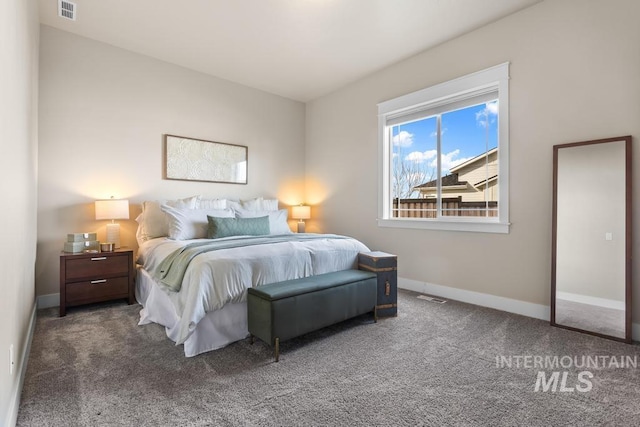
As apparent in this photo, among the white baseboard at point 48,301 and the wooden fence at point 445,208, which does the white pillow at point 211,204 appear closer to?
the white baseboard at point 48,301

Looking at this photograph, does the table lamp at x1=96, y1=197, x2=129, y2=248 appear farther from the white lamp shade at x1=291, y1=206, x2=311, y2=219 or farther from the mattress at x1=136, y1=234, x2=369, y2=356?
the white lamp shade at x1=291, y1=206, x2=311, y2=219

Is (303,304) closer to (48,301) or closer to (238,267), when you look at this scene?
(238,267)

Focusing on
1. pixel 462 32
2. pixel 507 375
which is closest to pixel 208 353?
pixel 507 375

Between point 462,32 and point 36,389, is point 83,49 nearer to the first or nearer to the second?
point 36,389

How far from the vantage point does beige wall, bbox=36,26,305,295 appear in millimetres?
3311

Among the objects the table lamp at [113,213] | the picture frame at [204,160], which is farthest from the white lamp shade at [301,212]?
the table lamp at [113,213]

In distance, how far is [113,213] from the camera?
3387mm

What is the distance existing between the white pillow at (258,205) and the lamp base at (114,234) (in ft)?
4.83

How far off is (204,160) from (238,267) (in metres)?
2.51

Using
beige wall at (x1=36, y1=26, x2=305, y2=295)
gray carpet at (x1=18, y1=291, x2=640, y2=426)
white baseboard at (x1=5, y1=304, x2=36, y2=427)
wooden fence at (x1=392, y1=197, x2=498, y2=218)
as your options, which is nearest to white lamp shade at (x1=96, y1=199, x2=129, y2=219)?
beige wall at (x1=36, y1=26, x2=305, y2=295)

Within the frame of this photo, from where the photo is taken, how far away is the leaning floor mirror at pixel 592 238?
2.45m

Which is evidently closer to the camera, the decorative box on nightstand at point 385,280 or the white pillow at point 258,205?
the decorative box on nightstand at point 385,280

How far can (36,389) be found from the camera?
1.78 m

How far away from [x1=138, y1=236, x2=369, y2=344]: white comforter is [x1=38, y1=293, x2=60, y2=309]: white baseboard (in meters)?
1.08
